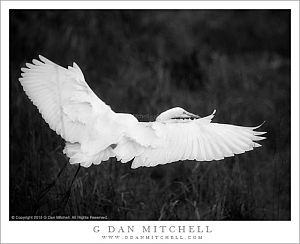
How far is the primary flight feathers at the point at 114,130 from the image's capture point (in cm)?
363

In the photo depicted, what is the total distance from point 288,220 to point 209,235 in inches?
23.4

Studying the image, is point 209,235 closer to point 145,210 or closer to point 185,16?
point 145,210

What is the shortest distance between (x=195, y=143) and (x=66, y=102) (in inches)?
33.7

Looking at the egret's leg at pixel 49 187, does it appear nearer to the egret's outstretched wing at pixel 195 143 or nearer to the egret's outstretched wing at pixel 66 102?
the egret's outstretched wing at pixel 66 102

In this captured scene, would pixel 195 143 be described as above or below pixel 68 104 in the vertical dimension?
below

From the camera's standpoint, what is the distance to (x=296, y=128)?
4320 millimetres

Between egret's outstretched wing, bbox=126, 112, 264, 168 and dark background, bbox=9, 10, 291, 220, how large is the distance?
2.03ft

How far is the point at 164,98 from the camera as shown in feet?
17.1

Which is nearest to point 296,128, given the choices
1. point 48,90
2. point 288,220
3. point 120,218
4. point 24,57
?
point 288,220

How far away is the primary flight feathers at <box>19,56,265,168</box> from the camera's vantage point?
363 centimetres

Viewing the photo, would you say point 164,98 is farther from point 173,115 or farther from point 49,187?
point 49,187

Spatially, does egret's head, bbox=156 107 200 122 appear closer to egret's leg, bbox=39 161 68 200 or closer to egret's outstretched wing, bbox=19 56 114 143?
egret's outstretched wing, bbox=19 56 114 143

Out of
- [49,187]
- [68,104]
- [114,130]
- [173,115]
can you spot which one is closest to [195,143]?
[173,115]

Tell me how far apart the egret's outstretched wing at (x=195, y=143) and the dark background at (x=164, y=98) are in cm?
62
